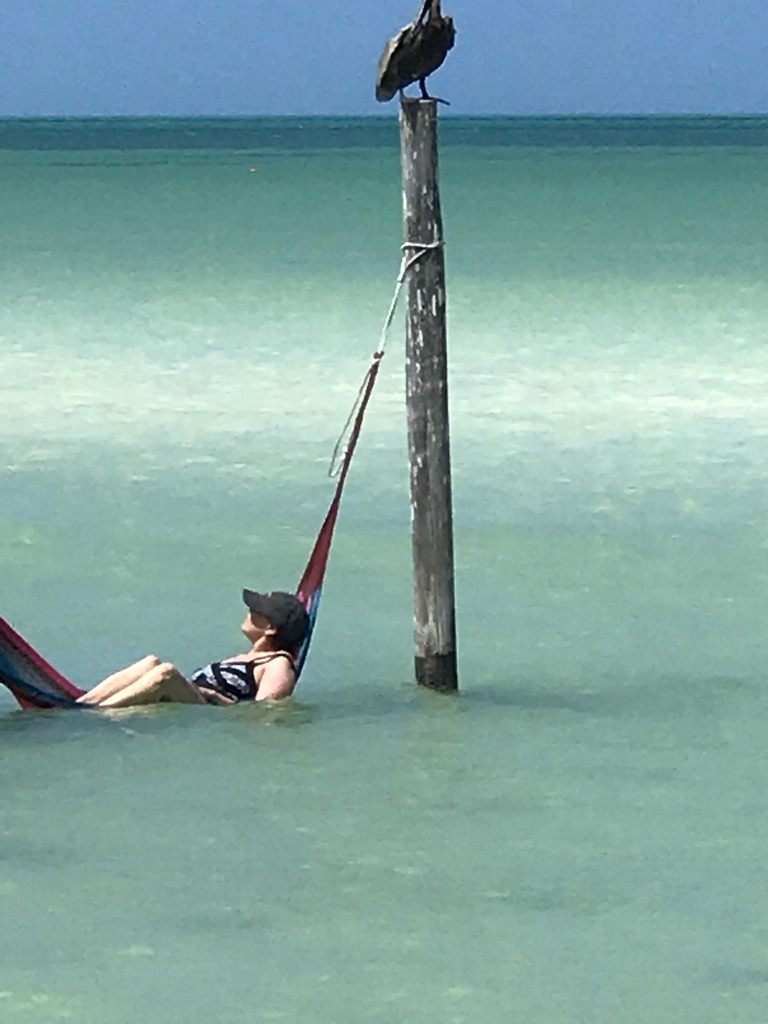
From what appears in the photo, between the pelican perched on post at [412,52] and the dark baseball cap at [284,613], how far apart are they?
122cm

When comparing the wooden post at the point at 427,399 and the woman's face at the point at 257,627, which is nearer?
the wooden post at the point at 427,399

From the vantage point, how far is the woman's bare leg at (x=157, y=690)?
612 cm

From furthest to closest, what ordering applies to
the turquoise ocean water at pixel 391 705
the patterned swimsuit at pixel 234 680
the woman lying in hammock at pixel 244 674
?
the patterned swimsuit at pixel 234 680 → the woman lying in hammock at pixel 244 674 → the turquoise ocean water at pixel 391 705

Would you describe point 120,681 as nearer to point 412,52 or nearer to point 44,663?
point 44,663

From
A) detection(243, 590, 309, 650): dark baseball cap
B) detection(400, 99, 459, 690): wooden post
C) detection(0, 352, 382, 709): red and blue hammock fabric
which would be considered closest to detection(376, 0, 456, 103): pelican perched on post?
detection(400, 99, 459, 690): wooden post

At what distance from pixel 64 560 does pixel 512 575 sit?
148cm

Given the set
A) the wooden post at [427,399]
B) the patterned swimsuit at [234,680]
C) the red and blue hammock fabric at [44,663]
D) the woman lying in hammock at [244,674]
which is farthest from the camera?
the patterned swimsuit at [234,680]

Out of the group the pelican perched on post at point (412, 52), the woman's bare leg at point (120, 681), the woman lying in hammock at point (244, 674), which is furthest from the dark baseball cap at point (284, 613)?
the pelican perched on post at point (412, 52)

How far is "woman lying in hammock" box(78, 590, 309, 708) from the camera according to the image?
614 cm

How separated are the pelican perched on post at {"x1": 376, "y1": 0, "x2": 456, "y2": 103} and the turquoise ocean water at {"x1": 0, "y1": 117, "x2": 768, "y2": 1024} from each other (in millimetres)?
1574

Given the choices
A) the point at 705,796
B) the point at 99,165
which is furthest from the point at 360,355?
Result: the point at 99,165

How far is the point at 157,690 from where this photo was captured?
612 centimetres

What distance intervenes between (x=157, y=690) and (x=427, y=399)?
0.96m

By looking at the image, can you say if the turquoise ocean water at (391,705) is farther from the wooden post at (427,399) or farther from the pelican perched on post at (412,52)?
the pelican perched on post at (412,52)
